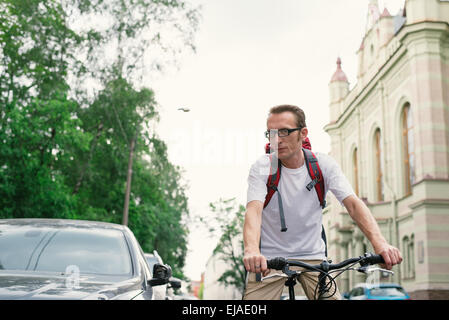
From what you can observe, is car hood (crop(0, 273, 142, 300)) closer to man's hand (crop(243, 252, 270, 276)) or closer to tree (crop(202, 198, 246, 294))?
man's hand (crop(243, 252, 270, 276))

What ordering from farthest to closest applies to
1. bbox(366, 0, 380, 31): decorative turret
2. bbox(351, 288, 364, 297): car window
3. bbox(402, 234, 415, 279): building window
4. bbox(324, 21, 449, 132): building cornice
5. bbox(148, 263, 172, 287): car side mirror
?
bbox(366, 0, 380, 31): decorative turret < bbox(402, 234, 415, 279): building window < bbox(324, 21, 449, 132): building cornice < bbox(351, 288, 364, 297): car window < bbox(148, 263, 172, 287): car side mirror

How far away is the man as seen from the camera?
3.36 metres

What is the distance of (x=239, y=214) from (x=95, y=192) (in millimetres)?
33099

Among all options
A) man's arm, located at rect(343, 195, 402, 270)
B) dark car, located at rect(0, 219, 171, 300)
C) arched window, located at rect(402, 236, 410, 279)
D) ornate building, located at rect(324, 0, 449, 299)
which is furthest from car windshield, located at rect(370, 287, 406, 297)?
man's arm, located at rect(343, 195, 402, 270)

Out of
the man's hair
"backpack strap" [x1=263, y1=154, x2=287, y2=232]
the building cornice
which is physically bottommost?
"backpack strap" [x1=263, y1=154, x2=287, y2=232]

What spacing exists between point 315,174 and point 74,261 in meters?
2.15

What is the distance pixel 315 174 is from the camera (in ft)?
11.7

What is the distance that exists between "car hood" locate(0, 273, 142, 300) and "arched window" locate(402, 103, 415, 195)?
98.0 feet

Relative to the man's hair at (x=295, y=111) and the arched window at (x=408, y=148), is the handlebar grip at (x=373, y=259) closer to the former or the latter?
the man's hair at (x=295, y=111)

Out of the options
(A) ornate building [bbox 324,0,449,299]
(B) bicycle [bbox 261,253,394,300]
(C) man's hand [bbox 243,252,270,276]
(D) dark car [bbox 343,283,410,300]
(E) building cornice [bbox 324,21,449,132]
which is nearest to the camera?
(C) man's hand [bbox 243,252,270,276]

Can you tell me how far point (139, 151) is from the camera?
30078 mm

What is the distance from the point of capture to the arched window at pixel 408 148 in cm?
3241

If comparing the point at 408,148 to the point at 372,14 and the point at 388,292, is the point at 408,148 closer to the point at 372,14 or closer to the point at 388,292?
the point at 372,14

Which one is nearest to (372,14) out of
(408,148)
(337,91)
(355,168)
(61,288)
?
(337,91)
